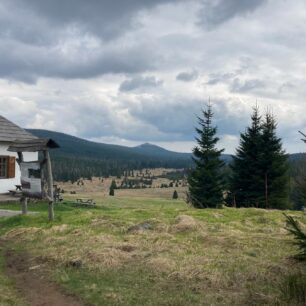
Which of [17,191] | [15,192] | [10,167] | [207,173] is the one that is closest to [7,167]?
[10,167]

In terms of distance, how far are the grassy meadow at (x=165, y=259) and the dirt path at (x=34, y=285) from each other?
194 millimetres

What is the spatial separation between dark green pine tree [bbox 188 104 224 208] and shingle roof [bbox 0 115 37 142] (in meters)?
13.1

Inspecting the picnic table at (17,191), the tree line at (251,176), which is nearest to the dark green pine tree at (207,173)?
the tree line at (251,176)

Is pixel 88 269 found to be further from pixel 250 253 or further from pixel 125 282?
pixel 250 253

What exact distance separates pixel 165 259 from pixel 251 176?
28.6m

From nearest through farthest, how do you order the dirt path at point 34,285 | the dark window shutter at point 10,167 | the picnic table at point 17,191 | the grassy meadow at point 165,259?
1. the grassy meadow at point 165,259
2. the dirt path at point 34,285
3. the picnic table at point 17,191
4. the dark window shutter at point 10,167

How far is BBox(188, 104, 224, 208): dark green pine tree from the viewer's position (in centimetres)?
3759

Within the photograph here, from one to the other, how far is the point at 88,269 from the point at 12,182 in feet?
71.1

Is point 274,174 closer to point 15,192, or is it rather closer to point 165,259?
point 15,192

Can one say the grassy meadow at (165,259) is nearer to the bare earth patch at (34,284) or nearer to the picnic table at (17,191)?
the bare earth patch at (34,284)

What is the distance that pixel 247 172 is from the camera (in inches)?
1484

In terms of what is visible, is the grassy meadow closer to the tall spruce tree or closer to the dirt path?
the dirt path

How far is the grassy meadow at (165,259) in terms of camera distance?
7.88 m

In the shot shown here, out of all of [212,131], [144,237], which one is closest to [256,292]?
[144,237]
